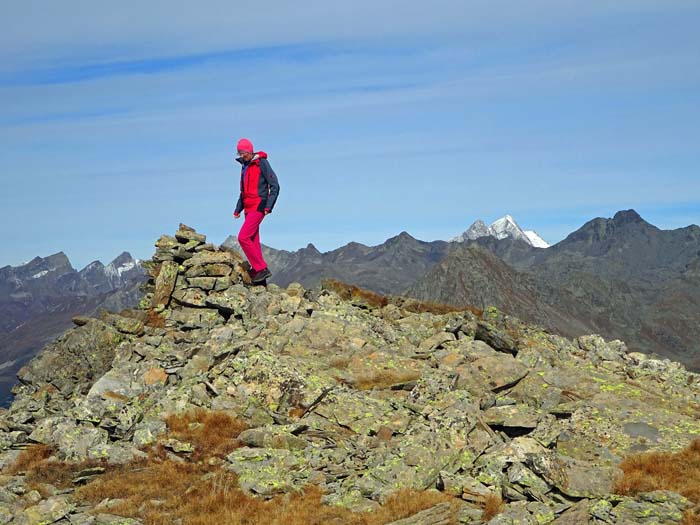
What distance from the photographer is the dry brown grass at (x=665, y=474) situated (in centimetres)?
1691

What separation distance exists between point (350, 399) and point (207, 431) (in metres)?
5.33

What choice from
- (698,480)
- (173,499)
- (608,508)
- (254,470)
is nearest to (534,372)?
(698,480)

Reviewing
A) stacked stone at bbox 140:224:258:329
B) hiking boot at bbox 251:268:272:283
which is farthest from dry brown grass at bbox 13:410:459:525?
hiking boot at bbox 251:268:272:283

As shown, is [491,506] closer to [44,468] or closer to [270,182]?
[44,468]

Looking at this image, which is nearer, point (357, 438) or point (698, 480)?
point (698, 480)

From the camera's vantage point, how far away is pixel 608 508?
1547 centimetres

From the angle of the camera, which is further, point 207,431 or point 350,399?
point 350,399

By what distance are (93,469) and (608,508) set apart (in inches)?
582

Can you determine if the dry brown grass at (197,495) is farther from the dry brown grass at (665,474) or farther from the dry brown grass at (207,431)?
the dry brown grass at (665,474)

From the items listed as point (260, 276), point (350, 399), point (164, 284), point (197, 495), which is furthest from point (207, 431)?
point (164, 284)

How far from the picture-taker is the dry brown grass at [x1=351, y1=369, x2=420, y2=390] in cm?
2569

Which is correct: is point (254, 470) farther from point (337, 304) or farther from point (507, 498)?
point (337, 304)

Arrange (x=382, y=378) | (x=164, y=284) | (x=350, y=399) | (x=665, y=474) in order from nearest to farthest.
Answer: (x=665, y=474) < (x=350, y=399) < (x=382, y=378) < (x=164, y=284)

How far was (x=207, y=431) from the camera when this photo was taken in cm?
2172
